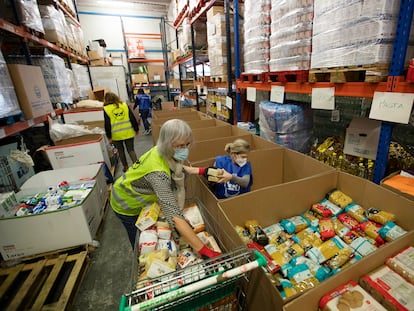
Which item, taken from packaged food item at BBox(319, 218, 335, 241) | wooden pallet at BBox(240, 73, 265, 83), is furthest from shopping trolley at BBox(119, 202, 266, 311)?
wooden pallet at BBox(240, 73, 265, 83)

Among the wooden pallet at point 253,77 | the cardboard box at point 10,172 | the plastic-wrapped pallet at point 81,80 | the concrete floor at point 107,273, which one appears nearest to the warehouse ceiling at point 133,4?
the plastic-wrapped pallet at point 81,80

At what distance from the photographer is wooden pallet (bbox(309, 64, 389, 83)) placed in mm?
1501

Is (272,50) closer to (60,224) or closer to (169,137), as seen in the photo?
(169,137)

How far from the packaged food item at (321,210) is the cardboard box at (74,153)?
3342 mm

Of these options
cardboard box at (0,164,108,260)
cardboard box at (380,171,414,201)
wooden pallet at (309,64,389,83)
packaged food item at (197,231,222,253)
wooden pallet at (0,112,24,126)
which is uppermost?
wooden pallet at (309,64,389,83)

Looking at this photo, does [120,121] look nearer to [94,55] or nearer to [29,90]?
[29,90]

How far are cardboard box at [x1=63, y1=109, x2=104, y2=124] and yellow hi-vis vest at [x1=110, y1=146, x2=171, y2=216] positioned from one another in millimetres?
3901

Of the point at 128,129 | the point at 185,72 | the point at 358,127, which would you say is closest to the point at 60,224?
the point at 128,129

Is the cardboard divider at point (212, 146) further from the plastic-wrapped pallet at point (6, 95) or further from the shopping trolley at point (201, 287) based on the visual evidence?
the plastic-wrapped pallet at point (6, 95)

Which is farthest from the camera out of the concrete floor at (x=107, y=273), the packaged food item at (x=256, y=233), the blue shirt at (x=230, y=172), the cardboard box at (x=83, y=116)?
the cardboard box at (x=83, y=116)

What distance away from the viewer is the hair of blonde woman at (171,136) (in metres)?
1.50

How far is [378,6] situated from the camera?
1.40 m

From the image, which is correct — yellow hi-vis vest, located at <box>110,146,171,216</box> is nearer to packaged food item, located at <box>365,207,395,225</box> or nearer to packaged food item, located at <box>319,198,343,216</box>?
packaged food item, located at <box>319,198,343,216</box>

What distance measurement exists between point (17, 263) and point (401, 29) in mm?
3940
